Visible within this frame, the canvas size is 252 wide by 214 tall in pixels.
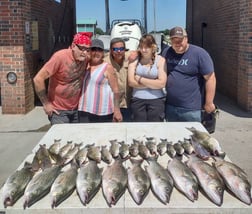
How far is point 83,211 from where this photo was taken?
91.9 inches

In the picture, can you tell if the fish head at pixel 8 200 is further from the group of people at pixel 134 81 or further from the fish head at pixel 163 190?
the group of people at pixel 134 81

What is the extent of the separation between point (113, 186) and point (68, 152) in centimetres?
74

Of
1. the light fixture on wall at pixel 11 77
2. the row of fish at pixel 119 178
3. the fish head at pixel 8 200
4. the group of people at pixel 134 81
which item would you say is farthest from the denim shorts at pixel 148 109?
the light fixture on wall at pixel 11 77

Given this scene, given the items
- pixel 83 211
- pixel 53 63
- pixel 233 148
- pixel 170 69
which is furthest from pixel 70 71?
pixel 233 148

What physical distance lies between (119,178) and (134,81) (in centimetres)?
194

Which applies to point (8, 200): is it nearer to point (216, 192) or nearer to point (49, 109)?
point (216, 192)

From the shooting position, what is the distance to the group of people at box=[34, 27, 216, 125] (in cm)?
410

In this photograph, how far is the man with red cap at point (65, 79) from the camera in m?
4.03

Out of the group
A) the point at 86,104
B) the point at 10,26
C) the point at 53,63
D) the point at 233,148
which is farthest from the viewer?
the point at 10,26

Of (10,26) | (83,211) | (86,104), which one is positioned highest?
(10,26)

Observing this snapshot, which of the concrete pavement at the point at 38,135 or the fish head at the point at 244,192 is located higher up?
the fish head at the point at 244,192

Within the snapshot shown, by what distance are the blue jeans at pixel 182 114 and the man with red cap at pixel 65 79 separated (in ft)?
3.43

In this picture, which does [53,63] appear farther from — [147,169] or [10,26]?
[10,26]

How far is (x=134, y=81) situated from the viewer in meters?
4.32
